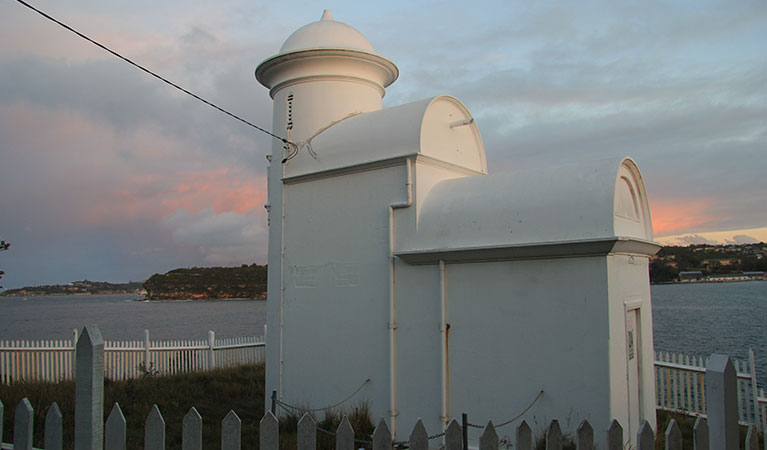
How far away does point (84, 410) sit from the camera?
4164 mm

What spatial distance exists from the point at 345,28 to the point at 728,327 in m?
47.3

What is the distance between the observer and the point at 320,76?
36.8ft

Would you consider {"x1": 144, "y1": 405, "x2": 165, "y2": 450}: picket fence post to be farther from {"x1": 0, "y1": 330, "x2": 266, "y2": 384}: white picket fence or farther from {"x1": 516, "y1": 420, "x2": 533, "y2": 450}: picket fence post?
{"x1": 0, "y1": 330, "x2": 266, "y2": 384}: white picket fence

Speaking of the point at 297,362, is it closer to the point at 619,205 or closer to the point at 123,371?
the point at 619,205

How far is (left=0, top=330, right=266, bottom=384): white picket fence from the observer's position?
50.8 ft

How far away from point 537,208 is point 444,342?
2.46 metres

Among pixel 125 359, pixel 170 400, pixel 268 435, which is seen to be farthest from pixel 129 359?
pixel 268 435

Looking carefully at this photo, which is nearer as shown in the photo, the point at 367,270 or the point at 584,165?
the point at 584,165

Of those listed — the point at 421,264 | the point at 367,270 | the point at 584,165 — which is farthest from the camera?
the point at 367,270

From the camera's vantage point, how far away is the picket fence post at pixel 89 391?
4125 millimetres

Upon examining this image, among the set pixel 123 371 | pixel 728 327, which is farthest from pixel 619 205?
pixel 728 327

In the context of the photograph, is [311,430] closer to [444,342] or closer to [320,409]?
[444,342]

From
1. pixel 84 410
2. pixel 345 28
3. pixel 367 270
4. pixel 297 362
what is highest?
pixel 345 28

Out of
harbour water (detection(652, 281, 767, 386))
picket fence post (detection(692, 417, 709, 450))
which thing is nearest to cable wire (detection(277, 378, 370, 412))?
picket fence post (detection(692, 417, 709, 450))
